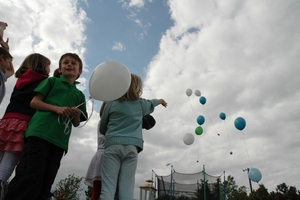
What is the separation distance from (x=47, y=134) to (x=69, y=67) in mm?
723

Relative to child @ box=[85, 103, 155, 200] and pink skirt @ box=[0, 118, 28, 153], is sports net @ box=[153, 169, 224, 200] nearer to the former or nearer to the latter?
child @ box=[85, 103, 155, 200]

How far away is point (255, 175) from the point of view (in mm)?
7633

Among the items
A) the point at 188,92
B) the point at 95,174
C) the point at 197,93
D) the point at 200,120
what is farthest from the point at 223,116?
the point at 95,174

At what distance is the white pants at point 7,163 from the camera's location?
70.5 inches

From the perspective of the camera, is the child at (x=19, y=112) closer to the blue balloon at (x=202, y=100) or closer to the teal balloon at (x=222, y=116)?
the blue balloon at (x=202, y=100)

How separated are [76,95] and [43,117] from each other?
400 mm

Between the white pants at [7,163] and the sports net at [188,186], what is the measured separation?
20.6 feet

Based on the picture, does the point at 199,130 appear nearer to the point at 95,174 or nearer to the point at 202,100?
the point at 202,100

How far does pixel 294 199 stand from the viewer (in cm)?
1330

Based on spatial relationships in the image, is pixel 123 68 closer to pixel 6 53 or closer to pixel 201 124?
pixel 6 53

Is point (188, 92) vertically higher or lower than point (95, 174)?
higher

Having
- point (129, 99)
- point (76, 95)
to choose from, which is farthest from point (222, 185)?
point (76, 95)

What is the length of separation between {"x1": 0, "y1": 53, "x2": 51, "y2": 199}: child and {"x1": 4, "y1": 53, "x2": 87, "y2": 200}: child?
183 millimetres

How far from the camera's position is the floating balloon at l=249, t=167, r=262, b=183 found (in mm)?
7578
